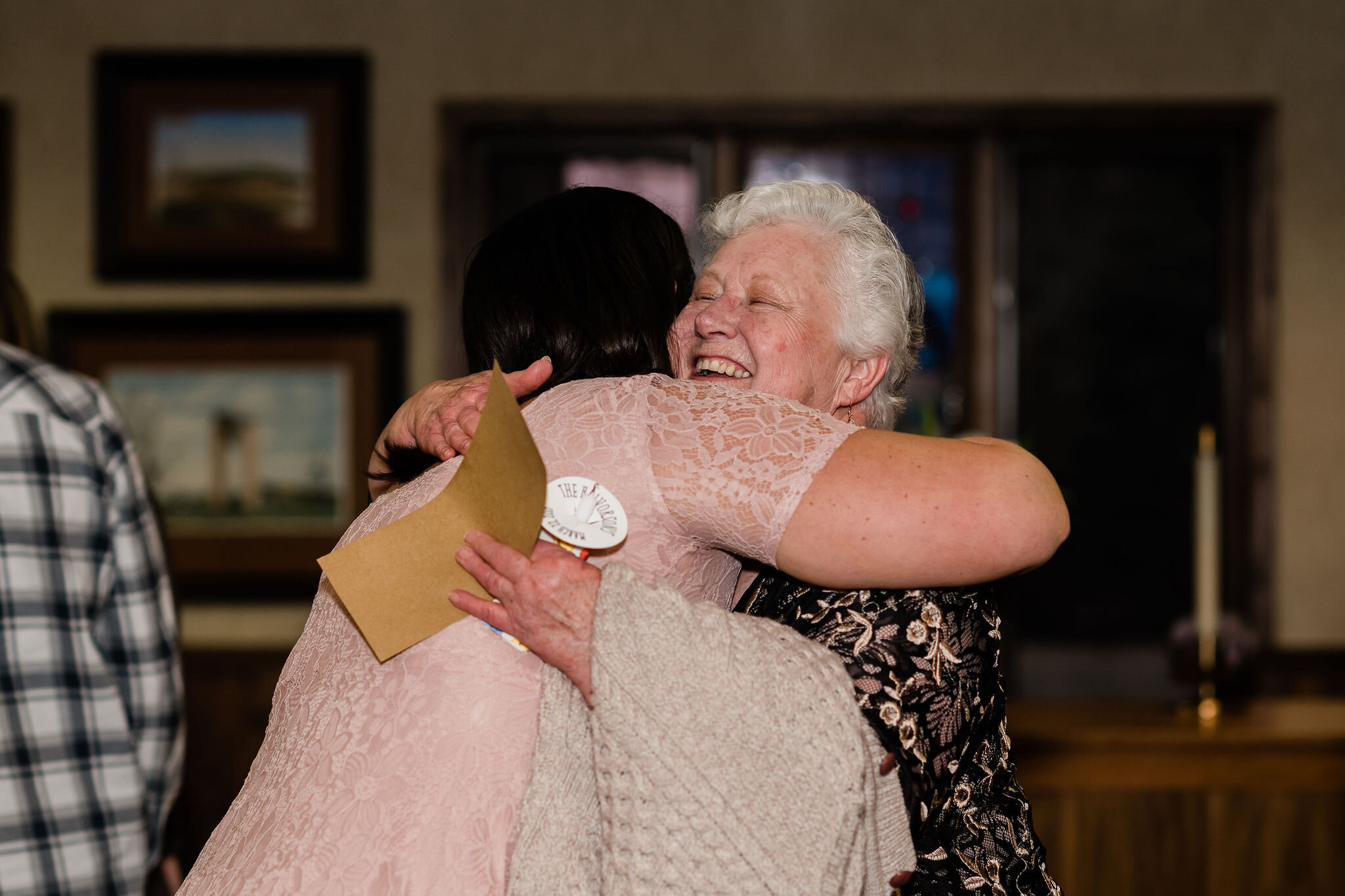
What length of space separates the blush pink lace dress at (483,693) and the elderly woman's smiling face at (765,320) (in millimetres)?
328

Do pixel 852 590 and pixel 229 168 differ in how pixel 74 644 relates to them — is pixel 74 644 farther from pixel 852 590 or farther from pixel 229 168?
pixel 229 168

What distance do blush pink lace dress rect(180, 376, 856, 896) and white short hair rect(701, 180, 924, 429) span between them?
1.35 feet

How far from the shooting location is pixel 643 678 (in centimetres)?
87

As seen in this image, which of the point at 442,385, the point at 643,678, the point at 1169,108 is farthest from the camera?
the point at 1169,108

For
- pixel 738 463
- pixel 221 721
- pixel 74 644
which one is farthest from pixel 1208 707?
pixel 221 721

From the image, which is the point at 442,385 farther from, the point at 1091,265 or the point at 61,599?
the point at 1091,265

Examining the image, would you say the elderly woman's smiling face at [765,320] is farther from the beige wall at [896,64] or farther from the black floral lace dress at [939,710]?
the beige wall at [896,64]

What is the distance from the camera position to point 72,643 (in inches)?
58.2

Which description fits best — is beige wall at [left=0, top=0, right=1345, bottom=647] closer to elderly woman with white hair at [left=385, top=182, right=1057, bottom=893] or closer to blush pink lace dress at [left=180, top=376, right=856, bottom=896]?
elderly woman with white hair at [left=385, top=182, right=1057, bottom=893]

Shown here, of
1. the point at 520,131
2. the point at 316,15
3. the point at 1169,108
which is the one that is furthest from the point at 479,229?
the point at 1169,108

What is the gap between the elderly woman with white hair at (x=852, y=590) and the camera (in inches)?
36.8

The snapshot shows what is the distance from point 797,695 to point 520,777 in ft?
0.81

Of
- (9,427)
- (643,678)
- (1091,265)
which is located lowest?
(643,678)

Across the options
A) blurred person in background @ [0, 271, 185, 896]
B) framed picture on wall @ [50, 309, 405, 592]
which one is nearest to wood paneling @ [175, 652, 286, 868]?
framed picture on wall @ [50, 309, 405, 592]
